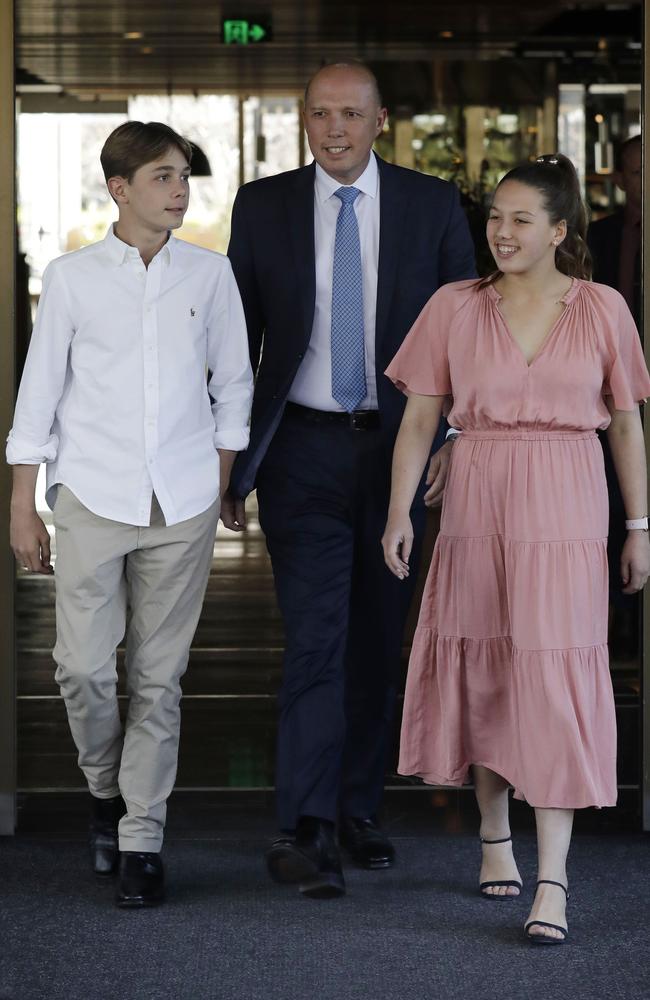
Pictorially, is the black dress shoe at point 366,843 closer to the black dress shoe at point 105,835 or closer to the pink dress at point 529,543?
the pink dress at point 529,543

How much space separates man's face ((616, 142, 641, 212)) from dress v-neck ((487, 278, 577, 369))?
5.39 feet

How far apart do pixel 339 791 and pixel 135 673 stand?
675mm

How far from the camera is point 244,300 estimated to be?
144 inches

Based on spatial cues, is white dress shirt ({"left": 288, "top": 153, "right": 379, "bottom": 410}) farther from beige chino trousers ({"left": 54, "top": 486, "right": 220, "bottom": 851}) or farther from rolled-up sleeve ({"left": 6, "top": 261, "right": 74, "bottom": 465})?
rolled-up sleeve ({"left": 6, "top": 261, "right": 74, "bottom": 465})

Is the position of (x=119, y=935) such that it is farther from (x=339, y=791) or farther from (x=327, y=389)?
(x=327, y=389)

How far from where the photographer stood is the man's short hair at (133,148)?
3178mm

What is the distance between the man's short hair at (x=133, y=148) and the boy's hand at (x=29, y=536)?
75cm

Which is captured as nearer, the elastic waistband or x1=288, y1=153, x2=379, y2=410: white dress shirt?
the elastic waistband

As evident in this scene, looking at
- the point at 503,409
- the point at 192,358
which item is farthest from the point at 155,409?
the point at 503,409

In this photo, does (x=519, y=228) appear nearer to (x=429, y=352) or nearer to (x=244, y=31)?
(x=429, y=352)

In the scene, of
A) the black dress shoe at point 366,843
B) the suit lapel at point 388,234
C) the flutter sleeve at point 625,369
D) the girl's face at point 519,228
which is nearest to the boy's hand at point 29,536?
the suit lapel at point 388,234

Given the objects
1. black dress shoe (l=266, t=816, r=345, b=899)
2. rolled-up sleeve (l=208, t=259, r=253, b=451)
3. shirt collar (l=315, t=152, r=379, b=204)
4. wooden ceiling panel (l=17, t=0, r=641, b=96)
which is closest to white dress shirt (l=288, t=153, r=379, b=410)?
shirt collar (l=315, t=152, r=379, b=204)

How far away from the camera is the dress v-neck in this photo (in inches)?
122

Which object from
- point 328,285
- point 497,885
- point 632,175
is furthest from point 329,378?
point 632,175
